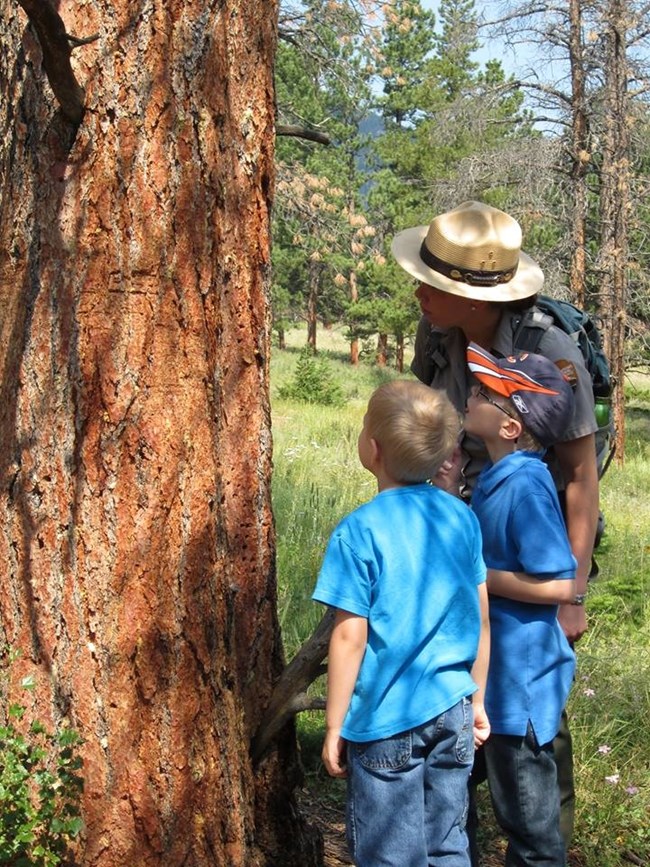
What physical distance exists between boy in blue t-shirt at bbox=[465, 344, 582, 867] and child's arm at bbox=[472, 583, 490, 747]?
118 millimetres

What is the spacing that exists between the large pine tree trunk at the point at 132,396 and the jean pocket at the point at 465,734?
0.61m

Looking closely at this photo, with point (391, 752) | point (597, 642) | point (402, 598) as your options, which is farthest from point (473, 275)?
point (597, 642)

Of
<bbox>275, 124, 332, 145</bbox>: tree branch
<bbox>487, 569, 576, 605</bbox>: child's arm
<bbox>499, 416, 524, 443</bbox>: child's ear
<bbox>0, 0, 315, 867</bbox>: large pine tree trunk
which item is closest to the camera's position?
<bbox>0, 0, 315, 867</bbox>: large pine tree trunk

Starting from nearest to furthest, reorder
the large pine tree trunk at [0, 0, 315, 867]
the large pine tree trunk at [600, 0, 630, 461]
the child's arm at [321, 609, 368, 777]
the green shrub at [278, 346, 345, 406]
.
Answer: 1. the child's arm at [321, 609, 368, 777]
2. the large pine tree trunk at [0, 0, 315, 867]
3. the large pine tree trunk at [600, 0, 630, 461]
4. the green shrub at [278, 346, 345, 406]

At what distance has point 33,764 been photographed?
2.60 meters

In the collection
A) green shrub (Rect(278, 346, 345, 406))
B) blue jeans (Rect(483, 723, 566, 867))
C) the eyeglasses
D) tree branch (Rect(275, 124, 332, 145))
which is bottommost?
green shrub (Rect(278, 346, 345, 406))

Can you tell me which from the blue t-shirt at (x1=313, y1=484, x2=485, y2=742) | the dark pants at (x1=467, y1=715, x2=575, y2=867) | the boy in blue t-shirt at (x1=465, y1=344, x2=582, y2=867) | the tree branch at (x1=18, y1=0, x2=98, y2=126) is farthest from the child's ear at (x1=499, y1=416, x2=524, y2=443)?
the tree branch at (x1=18, y1=0, x2=98, y2=126)

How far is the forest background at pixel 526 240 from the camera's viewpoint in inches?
171

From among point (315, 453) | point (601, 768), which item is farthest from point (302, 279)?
point (601, 768)

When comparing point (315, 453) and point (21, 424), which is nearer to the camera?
point (21, 424)

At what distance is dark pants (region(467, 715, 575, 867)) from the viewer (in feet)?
9.03

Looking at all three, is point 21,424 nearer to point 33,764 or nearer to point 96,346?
point 96,346

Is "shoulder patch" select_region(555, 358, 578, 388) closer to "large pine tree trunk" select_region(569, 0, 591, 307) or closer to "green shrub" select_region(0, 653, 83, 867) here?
"green shrub" select_region(0, 653, 83, 867)

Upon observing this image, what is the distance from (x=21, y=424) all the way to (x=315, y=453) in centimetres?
746
